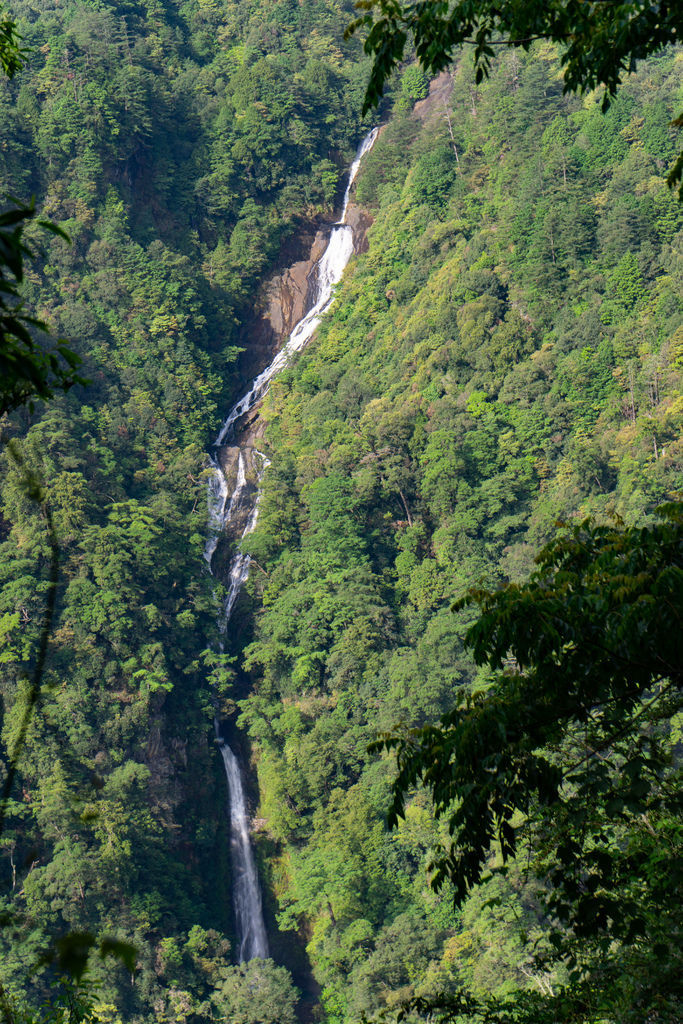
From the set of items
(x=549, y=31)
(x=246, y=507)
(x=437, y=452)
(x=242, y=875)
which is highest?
(x=549, y=31)

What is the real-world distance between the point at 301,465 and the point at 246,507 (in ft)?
9.43

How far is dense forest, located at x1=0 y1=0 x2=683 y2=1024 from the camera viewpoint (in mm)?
25688

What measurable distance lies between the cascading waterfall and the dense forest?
1.40 ft

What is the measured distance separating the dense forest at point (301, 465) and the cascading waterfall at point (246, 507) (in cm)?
43

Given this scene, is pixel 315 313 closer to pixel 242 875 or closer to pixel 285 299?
pixel 285 299

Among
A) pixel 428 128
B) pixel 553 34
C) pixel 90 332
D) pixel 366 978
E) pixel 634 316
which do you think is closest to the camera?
pixel 553 34

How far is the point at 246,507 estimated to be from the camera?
36.4 metres

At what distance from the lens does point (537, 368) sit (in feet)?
108

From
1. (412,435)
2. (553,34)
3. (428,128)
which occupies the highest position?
(428,128)

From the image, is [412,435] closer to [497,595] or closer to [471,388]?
[471,388]

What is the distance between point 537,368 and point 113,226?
57.5ft

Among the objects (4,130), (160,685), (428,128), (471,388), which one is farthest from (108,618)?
(428,128)

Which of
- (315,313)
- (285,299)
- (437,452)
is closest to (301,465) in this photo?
(437,452)

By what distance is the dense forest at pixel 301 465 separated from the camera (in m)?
25.7
